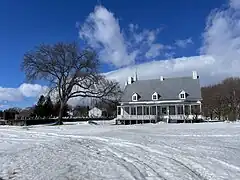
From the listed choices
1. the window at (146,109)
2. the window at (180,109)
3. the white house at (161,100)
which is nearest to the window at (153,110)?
the white house at (161,100)

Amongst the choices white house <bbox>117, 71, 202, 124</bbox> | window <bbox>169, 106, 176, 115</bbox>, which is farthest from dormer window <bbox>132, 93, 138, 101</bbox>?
window <bbox>169, 106, 176, 115</bbox>

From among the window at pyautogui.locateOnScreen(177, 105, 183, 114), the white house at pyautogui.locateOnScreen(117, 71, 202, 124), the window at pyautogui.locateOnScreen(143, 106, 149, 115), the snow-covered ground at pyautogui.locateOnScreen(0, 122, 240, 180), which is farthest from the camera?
the window at pyautogui.locateOnScreen(143, 106, 149, 115)

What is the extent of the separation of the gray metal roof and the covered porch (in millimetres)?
1428

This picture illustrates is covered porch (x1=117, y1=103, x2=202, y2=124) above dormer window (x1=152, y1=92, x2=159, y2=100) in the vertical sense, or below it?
below

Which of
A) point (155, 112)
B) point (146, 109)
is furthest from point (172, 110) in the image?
point (146, 109)

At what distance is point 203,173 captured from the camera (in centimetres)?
731

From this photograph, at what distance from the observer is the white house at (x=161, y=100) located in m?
46.1

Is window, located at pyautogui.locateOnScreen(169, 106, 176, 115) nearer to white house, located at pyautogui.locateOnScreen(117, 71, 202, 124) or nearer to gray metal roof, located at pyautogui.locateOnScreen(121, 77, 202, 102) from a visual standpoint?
white house, located at pyautogui.locateOnScreen(117, 71, 202, 124)

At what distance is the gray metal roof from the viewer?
158 ft

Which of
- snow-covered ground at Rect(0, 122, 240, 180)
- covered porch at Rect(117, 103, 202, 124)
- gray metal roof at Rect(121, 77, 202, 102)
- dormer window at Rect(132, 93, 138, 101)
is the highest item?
gray metal roof at Rect(121, 77, 202, 102)

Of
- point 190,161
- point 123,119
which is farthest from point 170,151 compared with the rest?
point 123,119

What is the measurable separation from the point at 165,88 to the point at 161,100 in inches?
114

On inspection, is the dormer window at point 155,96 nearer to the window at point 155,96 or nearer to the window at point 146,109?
the window at point 155,96

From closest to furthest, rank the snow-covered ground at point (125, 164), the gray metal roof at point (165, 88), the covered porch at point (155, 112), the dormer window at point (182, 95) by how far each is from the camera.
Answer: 1. the snow-covered ground at point (125, 164)
2. the covered porch at point (155, 112)
3. the dormer window at point (182, 95)
4. the gray metal roof at point (165, 88)
